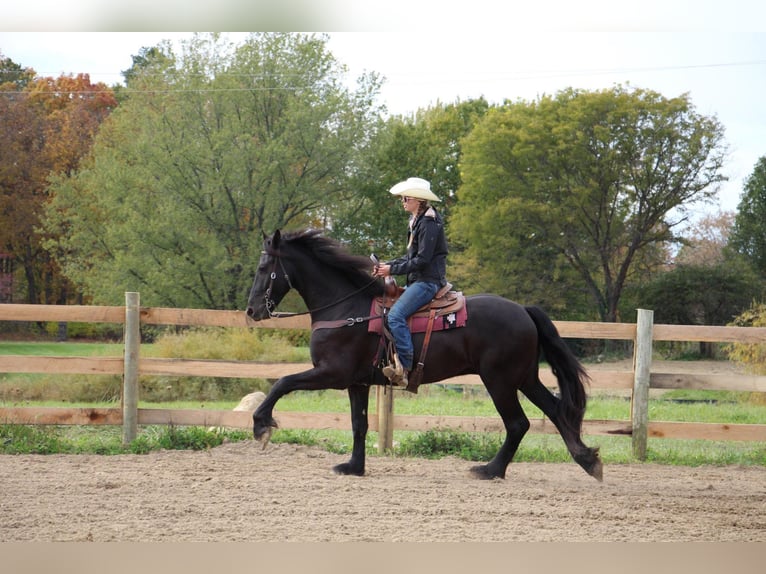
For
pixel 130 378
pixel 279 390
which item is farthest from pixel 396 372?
pixel 130 378

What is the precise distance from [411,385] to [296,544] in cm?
262

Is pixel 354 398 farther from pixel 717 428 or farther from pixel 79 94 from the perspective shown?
pixel 79 94

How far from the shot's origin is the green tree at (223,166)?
2708cm

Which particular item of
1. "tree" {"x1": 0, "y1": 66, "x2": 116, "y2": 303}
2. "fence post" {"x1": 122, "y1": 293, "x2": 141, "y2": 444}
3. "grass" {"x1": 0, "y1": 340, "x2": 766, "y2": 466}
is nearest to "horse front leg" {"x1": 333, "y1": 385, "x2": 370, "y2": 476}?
"grass" {"x1": 0, "y1": 340, "x2": 766, "y2": 466}

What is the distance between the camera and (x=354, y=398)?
712 centimetres

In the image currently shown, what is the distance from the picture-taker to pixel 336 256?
704cm

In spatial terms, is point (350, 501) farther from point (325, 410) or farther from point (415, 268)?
point (325, 410)

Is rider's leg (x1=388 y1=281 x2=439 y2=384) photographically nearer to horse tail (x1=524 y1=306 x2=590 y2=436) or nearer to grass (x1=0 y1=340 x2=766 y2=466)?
horse tail (x1=524 y1=306 x2=590 y2=436)

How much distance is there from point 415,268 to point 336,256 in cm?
78

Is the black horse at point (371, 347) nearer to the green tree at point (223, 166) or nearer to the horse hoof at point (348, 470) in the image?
the horse hoof at point (348, 470)

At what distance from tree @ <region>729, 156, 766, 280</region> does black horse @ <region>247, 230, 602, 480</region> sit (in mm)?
28769

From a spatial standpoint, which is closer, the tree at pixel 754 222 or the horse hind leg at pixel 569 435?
the horse hind leg at pixel 569 435

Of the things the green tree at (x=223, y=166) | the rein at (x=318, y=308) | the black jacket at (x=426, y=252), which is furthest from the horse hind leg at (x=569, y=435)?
the green tree at (x=223, y=166)
